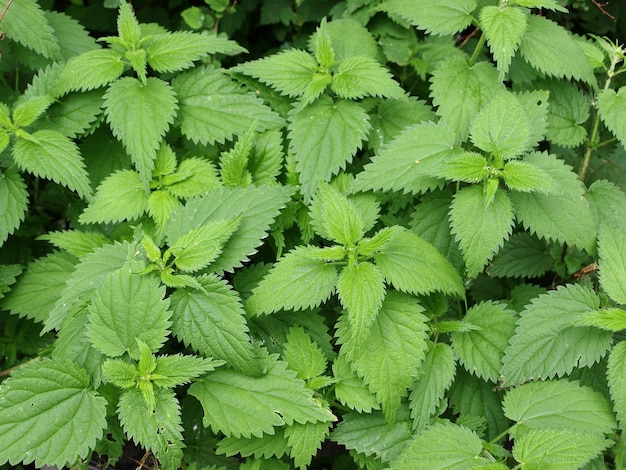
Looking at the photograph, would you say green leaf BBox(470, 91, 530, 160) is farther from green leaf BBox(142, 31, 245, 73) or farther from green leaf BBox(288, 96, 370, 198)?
green leaf BBox(142, 31, 245, 73)

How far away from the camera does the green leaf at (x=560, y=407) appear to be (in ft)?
8.38

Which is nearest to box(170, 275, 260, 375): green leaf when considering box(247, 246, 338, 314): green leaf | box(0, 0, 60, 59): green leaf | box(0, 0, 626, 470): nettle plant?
box(0, 0, 626, 470): nettle plant

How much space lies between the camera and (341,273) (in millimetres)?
2586

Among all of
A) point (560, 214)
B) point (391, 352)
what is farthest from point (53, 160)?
point (560, 214)

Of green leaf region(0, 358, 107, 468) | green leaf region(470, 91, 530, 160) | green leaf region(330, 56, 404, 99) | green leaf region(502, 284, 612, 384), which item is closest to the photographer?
green leaf region(0, 358, 107, 468)

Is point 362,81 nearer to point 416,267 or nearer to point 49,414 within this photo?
point 416,267

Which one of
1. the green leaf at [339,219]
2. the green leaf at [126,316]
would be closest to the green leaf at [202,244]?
the green leaf at [126,316]

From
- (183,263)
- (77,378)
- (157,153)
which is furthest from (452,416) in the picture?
(157,153)

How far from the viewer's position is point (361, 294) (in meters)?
2.49

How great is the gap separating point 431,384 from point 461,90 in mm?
1453

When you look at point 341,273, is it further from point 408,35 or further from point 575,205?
point 408,35

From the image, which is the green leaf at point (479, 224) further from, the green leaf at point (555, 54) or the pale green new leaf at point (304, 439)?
the pale green new leaf at point (304, 439)

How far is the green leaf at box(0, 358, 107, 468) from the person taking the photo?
236cm

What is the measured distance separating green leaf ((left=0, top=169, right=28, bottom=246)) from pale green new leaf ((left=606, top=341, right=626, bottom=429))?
276cm
